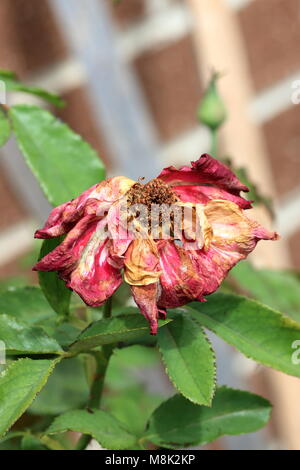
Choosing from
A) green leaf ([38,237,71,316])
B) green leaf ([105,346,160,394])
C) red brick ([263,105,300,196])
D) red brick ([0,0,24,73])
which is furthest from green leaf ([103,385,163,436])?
red brick ([263,105,300,196])

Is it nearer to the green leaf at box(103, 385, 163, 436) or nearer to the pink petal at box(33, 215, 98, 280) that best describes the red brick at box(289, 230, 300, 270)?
the green leaf at box(103, 385, 163, 436)

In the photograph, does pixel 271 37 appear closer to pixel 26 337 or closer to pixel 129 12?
pixel 129 12

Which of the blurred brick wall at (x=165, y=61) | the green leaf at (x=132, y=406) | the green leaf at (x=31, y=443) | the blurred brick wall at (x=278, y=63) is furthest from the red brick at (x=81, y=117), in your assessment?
the green leaf at (x=31, y=443)

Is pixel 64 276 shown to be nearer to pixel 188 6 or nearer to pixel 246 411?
pixel 246 411

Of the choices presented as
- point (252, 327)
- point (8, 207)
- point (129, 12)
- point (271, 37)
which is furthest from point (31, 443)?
point (271, 37)

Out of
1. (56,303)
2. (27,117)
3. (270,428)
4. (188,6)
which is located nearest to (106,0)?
(188,6)

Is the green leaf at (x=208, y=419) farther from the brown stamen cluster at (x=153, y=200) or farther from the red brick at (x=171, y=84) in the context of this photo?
the red brick at (x=171, y=84)
